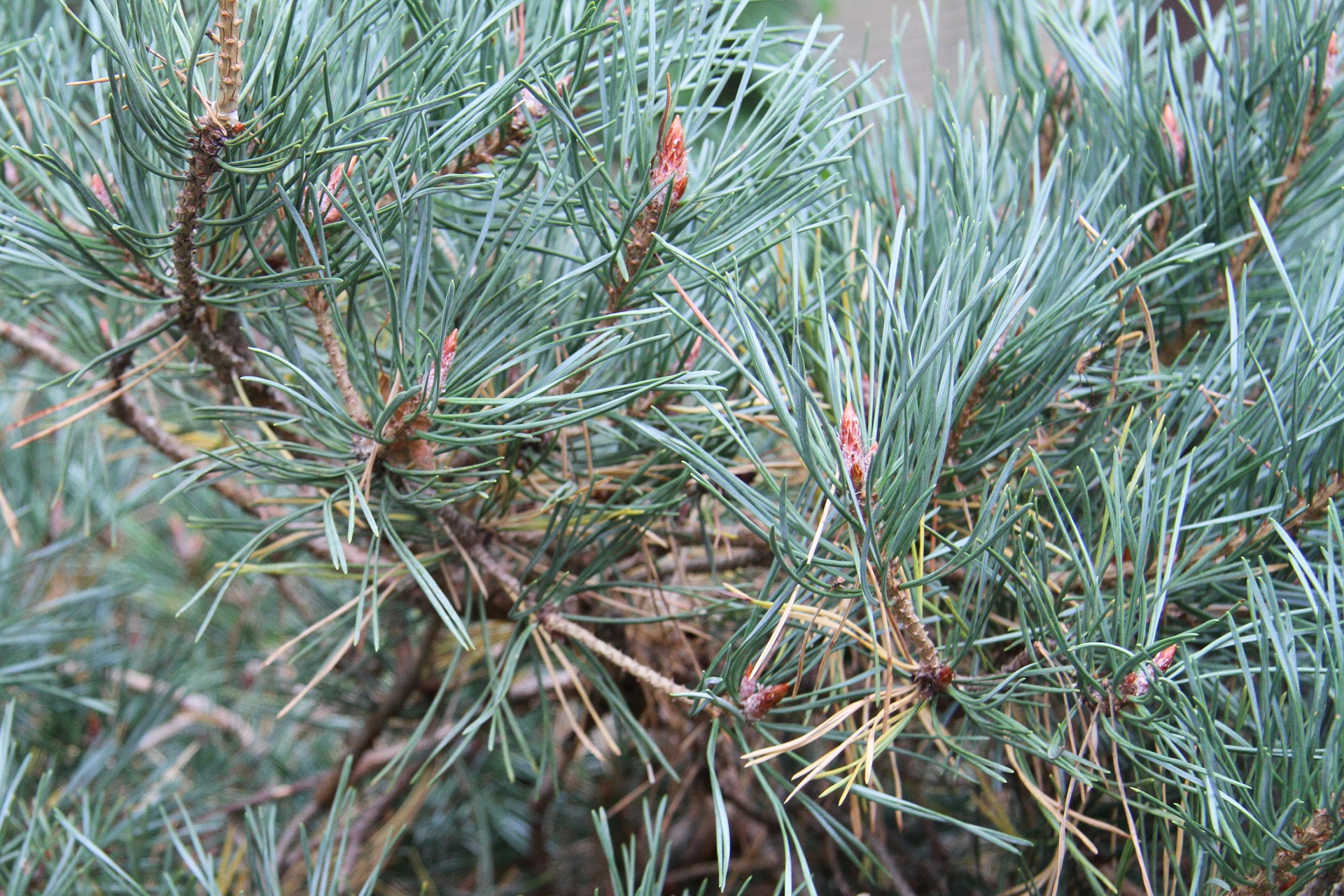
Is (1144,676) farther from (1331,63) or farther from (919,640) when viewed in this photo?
(1331,63)

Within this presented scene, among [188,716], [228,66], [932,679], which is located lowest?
[188,716]

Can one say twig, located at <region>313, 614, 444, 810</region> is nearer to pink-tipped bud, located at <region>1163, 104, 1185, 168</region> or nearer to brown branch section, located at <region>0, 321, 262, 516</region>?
brown branch section, located at <region>0, 321, 262, 516</region>

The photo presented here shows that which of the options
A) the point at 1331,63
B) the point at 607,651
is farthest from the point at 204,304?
the point at 1331,63

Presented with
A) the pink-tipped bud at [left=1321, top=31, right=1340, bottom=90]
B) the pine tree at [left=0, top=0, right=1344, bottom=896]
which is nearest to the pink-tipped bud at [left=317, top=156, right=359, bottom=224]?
the pine tree at [left=0, top=0, right=1344, bottom=896]

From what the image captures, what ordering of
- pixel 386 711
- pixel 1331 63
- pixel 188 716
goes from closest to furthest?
pixel 1331 63, pixel 386 711, pixel 188 716

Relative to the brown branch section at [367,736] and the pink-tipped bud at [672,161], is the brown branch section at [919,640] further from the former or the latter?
the brown branch section at [367,736]

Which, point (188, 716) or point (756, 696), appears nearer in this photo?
point (756, 696)

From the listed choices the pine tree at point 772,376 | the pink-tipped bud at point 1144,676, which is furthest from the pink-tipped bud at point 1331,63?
the pink-tipped bud at point 1144,676
